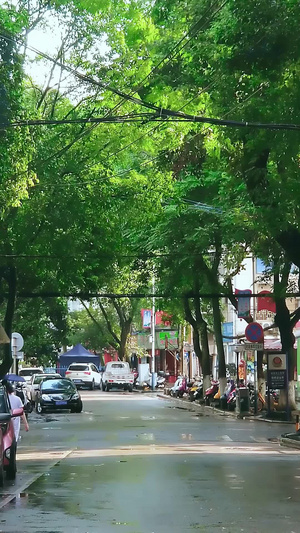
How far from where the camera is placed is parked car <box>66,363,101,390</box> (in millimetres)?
79344

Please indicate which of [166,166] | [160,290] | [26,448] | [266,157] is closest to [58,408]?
[160,290]

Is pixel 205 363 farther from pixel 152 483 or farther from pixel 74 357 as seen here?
pixel 74 357

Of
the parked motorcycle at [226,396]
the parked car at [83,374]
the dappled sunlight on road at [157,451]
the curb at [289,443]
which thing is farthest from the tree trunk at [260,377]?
the parked car at [83,374]

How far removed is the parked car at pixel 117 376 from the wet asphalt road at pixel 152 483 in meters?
44.2

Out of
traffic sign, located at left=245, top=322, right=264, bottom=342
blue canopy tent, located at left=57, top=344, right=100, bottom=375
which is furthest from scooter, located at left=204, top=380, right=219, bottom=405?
blue canopy tent, located at left=57, top=344, right=100, bottom=375

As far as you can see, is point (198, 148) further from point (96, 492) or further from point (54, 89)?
point (96, 492)

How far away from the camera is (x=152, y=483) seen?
1664cm

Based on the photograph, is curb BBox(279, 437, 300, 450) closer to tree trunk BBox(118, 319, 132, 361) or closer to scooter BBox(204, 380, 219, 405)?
scooter BBox(204, 380, 219, 405)

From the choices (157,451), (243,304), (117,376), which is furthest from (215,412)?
(117,376)

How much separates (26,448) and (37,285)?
1514cm

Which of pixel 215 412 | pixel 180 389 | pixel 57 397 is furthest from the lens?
pixel 180 389

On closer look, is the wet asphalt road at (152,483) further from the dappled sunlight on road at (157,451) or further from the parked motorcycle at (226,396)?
the parked motorcycle at (226,396)

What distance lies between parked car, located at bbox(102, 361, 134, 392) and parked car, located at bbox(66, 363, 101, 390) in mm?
1616

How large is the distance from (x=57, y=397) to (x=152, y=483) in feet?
94.9
